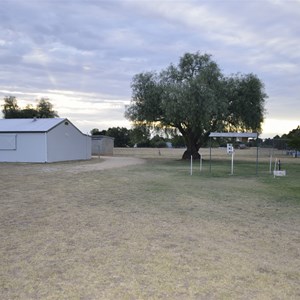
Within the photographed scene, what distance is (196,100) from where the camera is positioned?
26.1 metres

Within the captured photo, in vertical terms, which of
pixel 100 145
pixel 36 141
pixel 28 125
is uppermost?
pixel 28 125

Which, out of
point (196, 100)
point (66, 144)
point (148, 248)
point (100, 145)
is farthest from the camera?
point (100, 145)

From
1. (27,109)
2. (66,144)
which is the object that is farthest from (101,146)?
(27,109)

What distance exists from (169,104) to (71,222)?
20.6 meters

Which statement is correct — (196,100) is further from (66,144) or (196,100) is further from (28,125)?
(28,125)

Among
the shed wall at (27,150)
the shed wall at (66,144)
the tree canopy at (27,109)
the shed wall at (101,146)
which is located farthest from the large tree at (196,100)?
the tree canopy at (27,109)

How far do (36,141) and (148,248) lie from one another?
23.3m

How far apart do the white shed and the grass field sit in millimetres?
17698

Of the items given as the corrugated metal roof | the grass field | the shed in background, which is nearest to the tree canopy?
the shed in background

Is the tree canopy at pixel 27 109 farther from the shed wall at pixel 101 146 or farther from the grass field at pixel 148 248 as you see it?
the grass field at pixel 148 248

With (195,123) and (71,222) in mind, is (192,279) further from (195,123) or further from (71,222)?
(195,123)

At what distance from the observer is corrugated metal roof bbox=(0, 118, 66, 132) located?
27156mm

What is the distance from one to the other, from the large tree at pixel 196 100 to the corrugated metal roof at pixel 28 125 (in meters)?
6.65

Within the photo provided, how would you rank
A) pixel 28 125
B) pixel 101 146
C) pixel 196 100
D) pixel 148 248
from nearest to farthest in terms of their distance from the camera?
pixel 148 248, pixel 196 100, pixel 28 125, pixel 101 146
